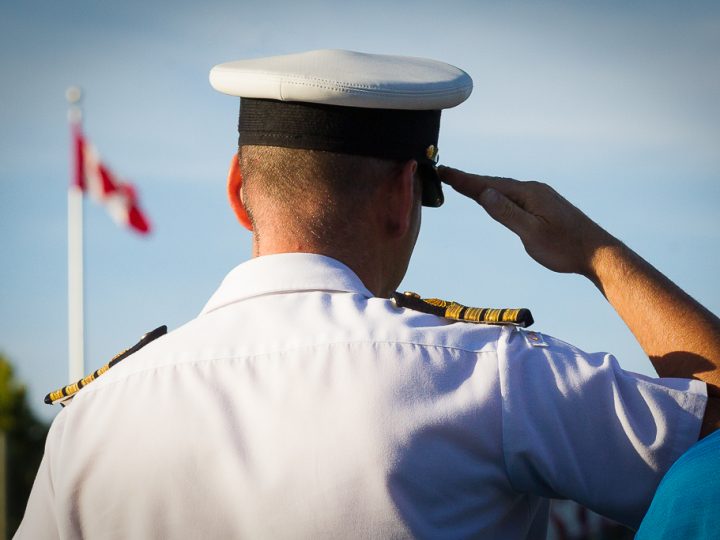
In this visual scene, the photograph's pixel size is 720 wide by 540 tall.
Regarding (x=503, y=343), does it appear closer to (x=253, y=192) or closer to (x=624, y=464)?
(x=624, y=464)

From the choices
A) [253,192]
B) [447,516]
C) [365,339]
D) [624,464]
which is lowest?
[447,516]

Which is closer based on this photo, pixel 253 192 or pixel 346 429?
pixel 346 429

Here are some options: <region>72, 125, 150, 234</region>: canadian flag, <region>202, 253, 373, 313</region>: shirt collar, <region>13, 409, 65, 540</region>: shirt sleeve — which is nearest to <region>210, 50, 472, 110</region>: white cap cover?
<region>202, 253, 373, 313</region>: shirt collar

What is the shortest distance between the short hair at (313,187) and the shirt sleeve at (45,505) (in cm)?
72

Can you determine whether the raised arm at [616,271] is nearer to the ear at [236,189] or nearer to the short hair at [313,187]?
the short hair at [313,187]

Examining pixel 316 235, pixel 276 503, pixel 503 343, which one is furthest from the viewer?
pixel 316 235

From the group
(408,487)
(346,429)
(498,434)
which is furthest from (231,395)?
(498,434)

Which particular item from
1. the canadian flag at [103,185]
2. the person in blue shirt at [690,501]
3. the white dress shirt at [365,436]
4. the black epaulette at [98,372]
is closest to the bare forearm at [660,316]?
the white dress shirt at [365,436]

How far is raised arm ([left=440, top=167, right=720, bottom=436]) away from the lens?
251 centimetres

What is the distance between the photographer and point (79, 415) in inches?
100

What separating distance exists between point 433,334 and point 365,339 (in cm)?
16

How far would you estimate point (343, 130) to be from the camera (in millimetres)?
2744

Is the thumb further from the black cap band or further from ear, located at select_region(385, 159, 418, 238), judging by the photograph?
ear, located at select_region(385, 159, 418, 238)

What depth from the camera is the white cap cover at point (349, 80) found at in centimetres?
274
